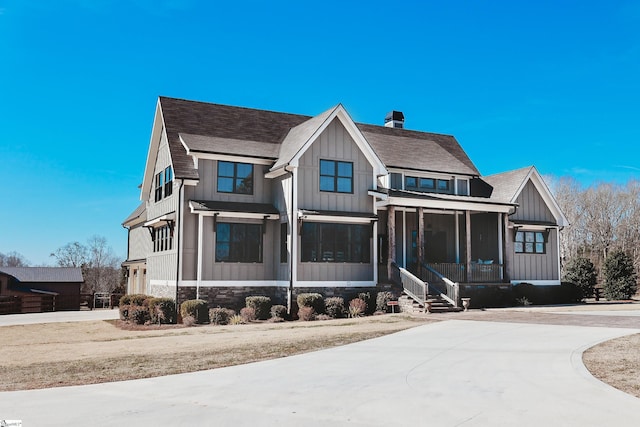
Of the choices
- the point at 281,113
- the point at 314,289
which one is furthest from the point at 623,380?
the point at 281,113

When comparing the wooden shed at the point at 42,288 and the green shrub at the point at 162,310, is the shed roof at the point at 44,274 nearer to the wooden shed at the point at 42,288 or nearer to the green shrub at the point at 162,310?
the wooden shed at the point at 42,288

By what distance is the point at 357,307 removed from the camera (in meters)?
24.6

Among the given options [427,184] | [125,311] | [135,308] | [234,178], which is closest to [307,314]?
[135,308]

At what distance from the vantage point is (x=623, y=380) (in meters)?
9.59

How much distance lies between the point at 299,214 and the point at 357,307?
4.62 m

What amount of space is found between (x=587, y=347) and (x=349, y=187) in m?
15.2

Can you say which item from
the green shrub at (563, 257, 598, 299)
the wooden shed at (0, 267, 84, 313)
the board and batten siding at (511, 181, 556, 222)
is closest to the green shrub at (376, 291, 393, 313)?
the board and batten siding at (511, 181, 556, 222)

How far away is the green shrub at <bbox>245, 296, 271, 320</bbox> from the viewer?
2417cm

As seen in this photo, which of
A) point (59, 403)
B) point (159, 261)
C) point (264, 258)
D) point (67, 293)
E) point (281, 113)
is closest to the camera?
point (59, 403)

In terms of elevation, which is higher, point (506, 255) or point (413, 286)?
point (506, 255)

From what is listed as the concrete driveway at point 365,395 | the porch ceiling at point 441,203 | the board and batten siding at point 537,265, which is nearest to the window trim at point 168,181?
the porch ceiling at point 441,203

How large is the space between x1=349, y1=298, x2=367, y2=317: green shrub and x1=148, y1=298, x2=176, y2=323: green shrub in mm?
7274

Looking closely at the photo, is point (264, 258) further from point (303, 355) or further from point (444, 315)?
point (303, 355)

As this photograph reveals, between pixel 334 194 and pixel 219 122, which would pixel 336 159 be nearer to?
pixel 334 194
